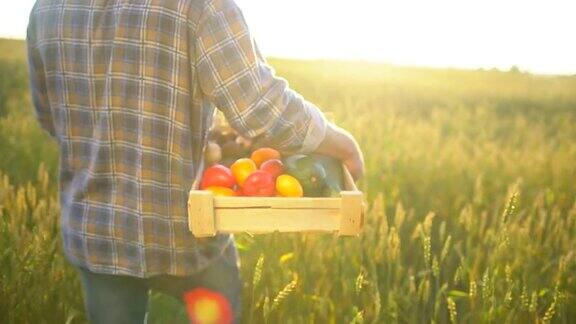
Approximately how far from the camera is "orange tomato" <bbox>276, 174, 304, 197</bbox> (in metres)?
1.36

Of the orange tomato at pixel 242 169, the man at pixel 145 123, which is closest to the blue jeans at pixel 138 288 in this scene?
the man at pixel 145 123

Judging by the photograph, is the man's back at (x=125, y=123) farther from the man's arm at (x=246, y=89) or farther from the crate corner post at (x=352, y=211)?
the crate corner post at (x=352, y=211)

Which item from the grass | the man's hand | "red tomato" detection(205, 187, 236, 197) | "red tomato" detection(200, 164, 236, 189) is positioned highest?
the man's hand

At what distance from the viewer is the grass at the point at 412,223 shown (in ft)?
7.05

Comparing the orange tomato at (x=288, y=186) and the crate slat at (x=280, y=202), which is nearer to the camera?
the crate slat at (x=280, y=202)

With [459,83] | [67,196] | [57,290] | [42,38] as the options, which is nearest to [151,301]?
[57,290]

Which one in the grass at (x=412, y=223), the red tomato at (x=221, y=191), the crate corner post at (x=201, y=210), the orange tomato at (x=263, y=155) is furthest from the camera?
the grass at (x=412, y=223)

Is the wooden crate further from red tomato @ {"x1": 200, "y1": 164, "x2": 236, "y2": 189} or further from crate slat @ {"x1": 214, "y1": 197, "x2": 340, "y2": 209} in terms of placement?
red tomato @ {"x1": 200, "y1": 164, "x2": 236, "y2": 189}

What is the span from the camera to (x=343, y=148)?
4.79 feet

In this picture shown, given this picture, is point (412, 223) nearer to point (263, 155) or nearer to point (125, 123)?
point (263, 155)

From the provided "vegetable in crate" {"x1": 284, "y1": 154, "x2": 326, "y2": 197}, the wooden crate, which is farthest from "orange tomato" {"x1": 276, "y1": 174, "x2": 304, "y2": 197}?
the wooden crate

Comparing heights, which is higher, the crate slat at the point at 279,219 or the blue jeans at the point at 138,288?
the crate slat at the point at 279,219

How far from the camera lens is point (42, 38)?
1.37 metres

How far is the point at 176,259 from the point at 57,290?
1044mm
